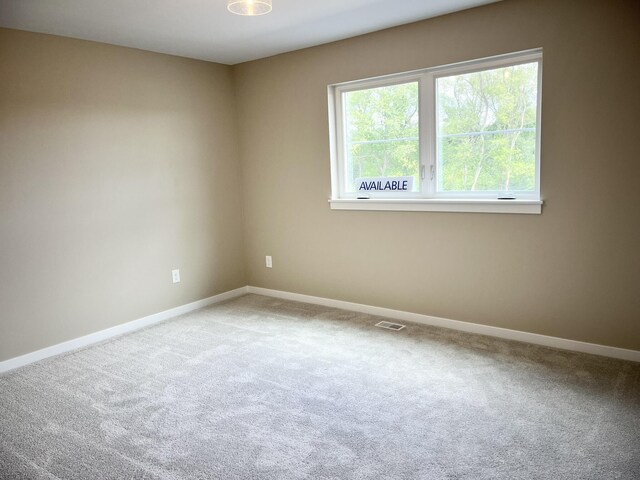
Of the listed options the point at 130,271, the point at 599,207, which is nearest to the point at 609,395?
the point at 599,207

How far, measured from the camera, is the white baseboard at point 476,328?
10.3 ft

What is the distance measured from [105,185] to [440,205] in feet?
8.96

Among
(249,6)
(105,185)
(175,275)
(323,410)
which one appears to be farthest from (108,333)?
(249,6)

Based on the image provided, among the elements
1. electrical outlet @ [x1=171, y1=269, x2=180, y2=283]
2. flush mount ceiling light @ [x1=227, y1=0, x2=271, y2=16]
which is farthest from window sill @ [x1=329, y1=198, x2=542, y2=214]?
flush mount ceiling light @ [x1=227, y1=0, x2=271, y2=16]

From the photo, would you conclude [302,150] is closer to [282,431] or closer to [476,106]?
[476,106]

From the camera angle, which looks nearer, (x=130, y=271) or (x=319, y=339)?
(x=319, y=339)

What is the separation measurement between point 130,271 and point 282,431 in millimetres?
2339

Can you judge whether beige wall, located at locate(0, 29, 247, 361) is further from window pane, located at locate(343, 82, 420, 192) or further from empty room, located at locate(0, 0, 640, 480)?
window pane, located at locate(343, 82, 420, 192)

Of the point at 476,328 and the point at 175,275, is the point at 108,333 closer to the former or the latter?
the point at 175,275

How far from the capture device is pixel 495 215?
11.4ft

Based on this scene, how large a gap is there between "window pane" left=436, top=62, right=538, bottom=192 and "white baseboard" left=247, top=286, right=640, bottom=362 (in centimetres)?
106

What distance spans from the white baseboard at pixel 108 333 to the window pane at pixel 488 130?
8.30 feet

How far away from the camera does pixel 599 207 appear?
307 centimetres

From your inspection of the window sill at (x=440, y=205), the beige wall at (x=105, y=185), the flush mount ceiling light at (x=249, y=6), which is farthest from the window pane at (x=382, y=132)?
the flush mount ceiling light at (x=249, y=6)
